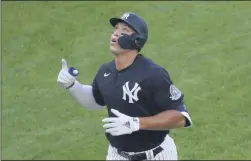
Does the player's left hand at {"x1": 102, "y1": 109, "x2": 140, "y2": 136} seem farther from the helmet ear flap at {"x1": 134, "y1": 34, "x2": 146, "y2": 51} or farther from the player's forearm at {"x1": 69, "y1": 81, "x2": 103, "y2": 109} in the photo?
the player's forearm at {"x1": 69, "y1": 81, "x2": 103, "y2": 109}

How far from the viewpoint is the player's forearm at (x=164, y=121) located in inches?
191

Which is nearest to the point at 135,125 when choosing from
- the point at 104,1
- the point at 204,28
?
the point at 204,28

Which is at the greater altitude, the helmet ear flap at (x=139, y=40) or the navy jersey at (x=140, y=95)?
the helmet ear flap at (x=139, y=40)

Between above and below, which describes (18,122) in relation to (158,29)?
below

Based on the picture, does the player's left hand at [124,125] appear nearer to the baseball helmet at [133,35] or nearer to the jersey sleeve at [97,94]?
the baseball helmet at [133,35]

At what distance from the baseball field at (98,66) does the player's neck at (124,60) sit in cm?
394

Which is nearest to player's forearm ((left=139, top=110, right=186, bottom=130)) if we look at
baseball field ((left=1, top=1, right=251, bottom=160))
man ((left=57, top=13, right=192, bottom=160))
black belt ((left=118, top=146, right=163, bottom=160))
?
man ((left=57, top=13, right=192, bottom=160))

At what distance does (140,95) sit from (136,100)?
6cm

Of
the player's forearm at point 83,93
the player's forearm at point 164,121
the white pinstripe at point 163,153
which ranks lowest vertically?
the white pinstripe at point 163,153

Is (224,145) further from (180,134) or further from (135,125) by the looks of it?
(135,125)

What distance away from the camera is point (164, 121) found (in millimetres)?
4910

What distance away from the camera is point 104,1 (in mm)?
15273

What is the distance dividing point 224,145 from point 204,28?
4712 millimetres

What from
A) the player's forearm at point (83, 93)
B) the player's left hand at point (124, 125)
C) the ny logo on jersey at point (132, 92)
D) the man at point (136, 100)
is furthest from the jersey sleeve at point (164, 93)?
the player's forearm at point (83, 93)
